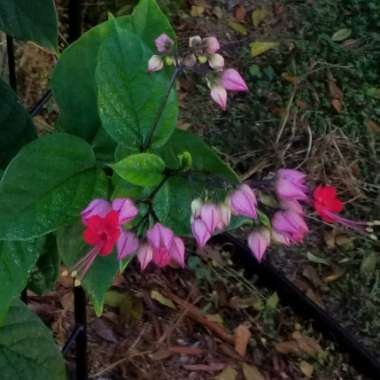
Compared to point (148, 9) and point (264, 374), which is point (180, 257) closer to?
point (148, 9)

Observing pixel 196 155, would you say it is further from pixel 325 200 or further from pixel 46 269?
pixel 46 269

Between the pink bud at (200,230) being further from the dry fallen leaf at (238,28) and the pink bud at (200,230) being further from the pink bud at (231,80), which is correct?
the dry fallen leaf at (238,28)

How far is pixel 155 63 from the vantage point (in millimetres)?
681

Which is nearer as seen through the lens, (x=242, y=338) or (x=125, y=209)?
(x=125, y=209)

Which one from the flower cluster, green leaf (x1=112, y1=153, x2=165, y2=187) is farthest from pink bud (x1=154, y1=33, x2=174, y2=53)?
green leaf (x1=112, y1=153, x2=165, y2=187)

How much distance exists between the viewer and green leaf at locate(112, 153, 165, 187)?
2.09 feet

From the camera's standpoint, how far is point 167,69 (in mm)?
711

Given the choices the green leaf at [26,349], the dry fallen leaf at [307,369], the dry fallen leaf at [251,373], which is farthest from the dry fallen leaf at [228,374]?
the green leaf at [26,349]

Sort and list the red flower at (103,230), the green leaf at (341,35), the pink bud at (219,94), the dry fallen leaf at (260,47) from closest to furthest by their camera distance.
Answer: the red flower at (103,230), the pink bud at (219,94), the dry fallen leaf at (260,47), the green leaf at (341,35)

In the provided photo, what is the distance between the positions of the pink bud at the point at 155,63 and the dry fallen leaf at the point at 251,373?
1127 mm

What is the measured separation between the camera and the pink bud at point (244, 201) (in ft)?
2.10

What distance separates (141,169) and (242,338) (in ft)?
3.90

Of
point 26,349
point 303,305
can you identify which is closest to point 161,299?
point 303,305

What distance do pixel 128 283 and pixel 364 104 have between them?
3.14 ft
